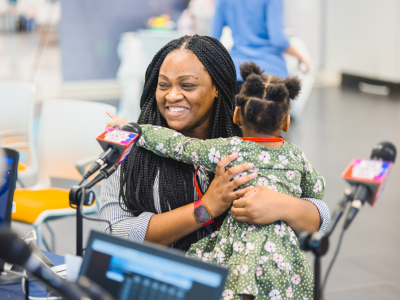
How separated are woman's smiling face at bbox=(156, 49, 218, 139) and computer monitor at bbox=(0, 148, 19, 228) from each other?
48 centimetres

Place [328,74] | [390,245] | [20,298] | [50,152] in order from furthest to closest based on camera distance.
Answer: [328,74] → [390,245] → [50,152] → [20,298]

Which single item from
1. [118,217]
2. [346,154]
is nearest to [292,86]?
[118,217]

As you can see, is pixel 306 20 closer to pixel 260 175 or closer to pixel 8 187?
pixel 260 175

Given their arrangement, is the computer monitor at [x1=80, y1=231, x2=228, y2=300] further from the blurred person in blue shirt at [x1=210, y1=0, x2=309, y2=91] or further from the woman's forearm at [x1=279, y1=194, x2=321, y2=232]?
the blurred person in blue shirt at [x1=210, y1=0, x2=309, y2=91]

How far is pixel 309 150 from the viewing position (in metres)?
5.01

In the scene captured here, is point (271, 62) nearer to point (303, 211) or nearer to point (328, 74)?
point (303, 211)

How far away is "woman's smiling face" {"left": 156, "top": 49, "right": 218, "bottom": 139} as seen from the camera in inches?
61.0

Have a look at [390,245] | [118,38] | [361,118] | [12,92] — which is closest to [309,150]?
[361,118]

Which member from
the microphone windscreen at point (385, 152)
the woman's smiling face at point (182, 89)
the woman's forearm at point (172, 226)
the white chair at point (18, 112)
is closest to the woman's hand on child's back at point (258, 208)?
Result: the woman's forearm at point (172, 226)

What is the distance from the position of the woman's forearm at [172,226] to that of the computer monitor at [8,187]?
38 centimetres

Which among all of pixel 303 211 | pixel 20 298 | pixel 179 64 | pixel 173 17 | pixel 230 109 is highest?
pixel 173 17

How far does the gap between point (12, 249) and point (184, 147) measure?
2.71 ft

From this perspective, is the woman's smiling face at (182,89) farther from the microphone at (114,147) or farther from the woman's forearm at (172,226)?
the microphone at (114,147)

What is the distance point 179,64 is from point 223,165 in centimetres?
35
